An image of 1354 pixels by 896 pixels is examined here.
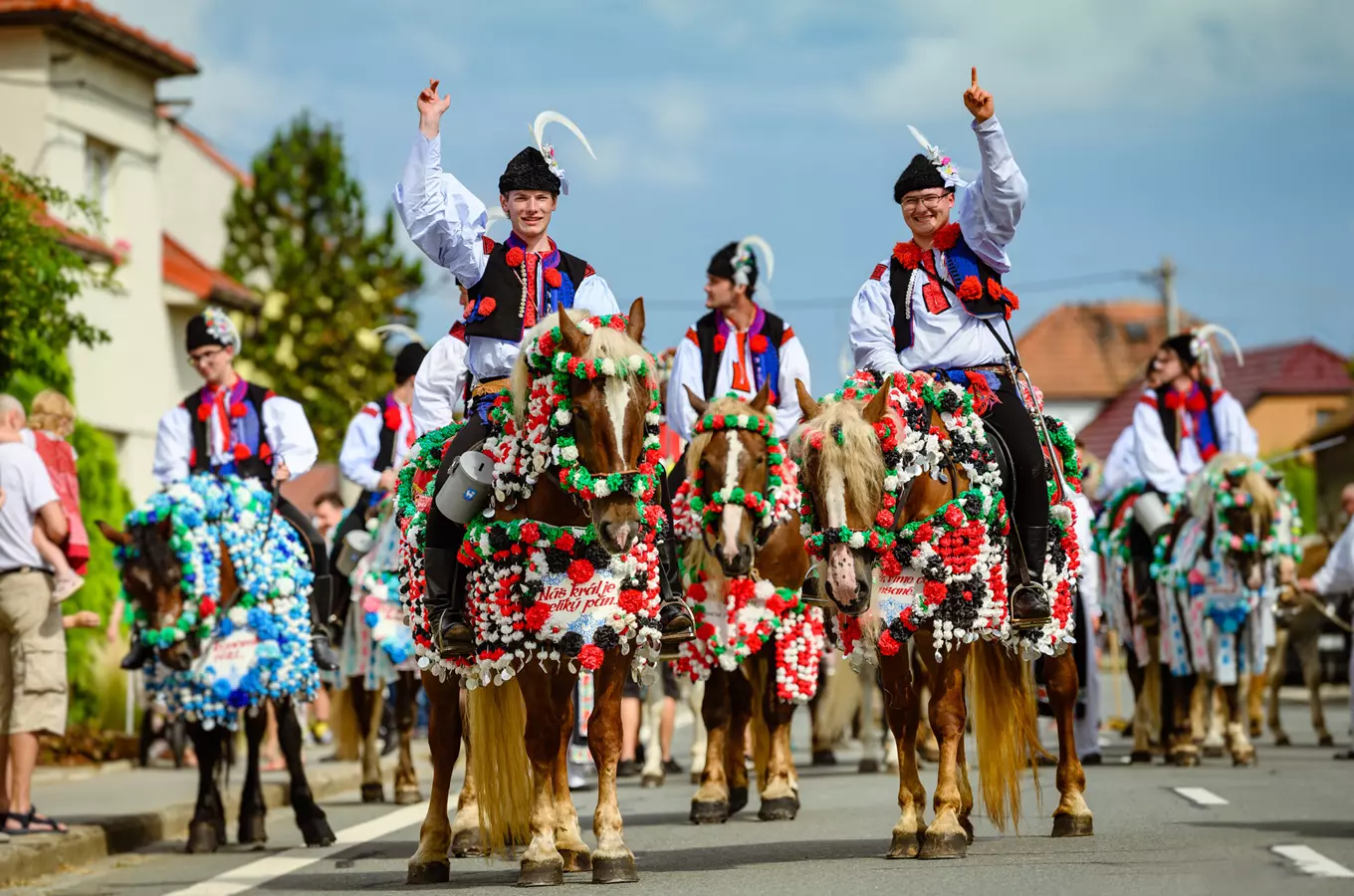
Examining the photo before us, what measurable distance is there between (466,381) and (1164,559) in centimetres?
833

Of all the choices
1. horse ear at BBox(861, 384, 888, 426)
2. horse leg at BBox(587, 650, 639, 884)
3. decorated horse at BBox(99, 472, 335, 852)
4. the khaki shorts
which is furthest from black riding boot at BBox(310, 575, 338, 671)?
horse ear at BBox(861, 384, 888, 426)

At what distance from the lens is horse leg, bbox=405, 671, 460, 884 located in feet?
30.7

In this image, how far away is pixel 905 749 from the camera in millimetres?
9422

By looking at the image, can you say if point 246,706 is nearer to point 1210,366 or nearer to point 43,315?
point 43,315

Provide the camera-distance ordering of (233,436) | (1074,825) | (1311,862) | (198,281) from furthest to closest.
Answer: (198,281) < (233,436) < (1074,825) < (1311,862)

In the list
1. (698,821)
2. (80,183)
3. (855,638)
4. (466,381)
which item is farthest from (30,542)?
(80,183)

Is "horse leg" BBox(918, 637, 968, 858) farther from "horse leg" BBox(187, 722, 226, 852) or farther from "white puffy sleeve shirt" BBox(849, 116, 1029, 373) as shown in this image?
"horse leg" BBox(187, 722, 226, 852)

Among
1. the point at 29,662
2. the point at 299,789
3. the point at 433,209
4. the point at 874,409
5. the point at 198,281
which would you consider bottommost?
the point at 299,789

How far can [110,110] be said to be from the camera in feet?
105

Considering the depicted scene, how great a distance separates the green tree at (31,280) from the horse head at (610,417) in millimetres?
6737

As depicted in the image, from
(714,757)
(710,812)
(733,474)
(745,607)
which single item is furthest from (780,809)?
(733,474)

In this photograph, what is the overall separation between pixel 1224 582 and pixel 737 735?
5.44 metres

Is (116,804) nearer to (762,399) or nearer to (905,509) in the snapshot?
(762,399)

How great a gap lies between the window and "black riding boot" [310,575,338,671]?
795 inches
